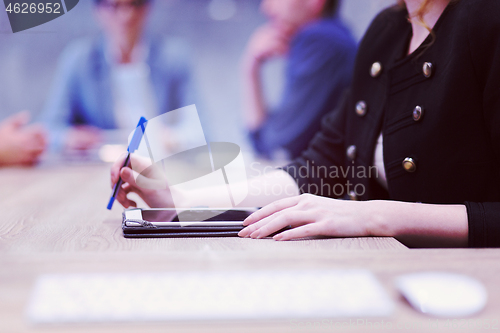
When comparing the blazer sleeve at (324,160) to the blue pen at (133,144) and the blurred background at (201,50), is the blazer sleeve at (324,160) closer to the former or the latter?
the blue pen at (133,144)

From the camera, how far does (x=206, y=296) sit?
17.2 inches

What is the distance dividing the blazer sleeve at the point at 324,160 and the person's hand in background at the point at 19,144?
1.28 meters

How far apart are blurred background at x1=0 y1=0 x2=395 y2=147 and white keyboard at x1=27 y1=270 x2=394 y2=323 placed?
1783mm

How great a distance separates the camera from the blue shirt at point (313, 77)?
7.23ft

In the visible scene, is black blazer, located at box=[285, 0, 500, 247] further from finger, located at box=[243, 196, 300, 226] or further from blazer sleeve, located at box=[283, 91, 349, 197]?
finger, located at box=[243, 196, 300, 226]

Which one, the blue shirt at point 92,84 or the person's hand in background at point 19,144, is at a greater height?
the blue shirt at point 92,84

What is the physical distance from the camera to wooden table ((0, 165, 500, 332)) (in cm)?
40

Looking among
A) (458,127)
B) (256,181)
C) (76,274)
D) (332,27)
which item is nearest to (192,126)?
(332,27)

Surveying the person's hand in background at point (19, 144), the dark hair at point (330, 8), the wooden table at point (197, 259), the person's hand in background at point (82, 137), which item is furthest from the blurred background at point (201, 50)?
the wooden table at point (197, 259)

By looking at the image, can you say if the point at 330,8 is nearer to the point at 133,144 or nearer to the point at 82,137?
the point at 82,137

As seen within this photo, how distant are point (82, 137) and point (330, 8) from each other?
1448 millimetres

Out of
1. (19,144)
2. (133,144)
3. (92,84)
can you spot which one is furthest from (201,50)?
(133,144)

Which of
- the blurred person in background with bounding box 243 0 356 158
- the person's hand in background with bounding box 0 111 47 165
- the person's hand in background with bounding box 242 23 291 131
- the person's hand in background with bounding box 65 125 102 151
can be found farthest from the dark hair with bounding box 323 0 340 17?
the person's hand in background with bounding box 0 111 47 165

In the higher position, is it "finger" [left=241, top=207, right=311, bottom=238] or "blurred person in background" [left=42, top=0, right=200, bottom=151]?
"blurred person in background" [left=42, top=0, right=200, bottom=151]
